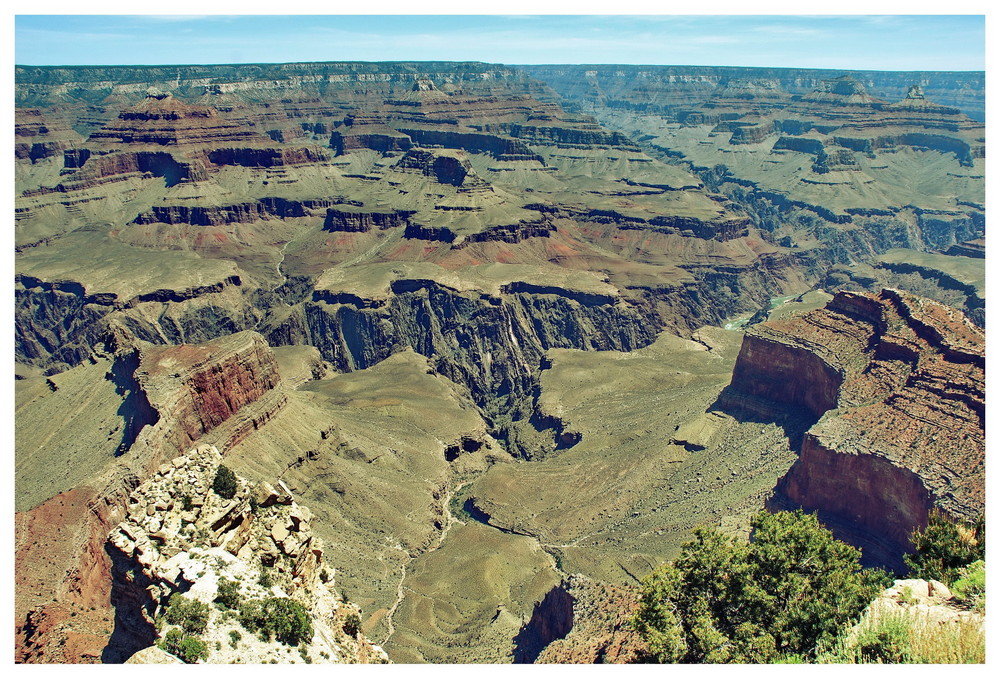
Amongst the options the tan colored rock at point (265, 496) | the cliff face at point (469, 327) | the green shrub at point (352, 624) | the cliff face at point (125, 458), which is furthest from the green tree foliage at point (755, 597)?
the cliff face at point (469, 327)

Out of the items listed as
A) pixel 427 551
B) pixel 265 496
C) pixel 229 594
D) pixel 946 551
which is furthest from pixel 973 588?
pixel 427 551

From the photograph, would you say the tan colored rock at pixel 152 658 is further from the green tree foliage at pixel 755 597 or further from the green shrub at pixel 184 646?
the green tree foliage at pixel 755 597

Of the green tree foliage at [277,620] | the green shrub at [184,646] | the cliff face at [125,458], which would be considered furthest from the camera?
the cliff face at [125,458]

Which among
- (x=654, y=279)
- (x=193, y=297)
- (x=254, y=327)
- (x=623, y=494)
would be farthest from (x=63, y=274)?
(x=623, y=494)

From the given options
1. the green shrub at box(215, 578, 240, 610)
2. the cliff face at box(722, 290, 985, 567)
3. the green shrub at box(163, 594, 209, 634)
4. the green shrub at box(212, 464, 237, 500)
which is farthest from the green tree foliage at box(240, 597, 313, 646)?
the cliff face at box(722, 290, 985, 567)

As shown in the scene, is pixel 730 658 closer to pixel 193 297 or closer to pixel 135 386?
pixel 135 386

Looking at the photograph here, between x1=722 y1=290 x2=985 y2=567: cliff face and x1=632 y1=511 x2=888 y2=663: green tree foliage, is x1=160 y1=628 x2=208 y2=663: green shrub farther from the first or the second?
x1=722 y1=290 x2=985 y2=567: cliff face
